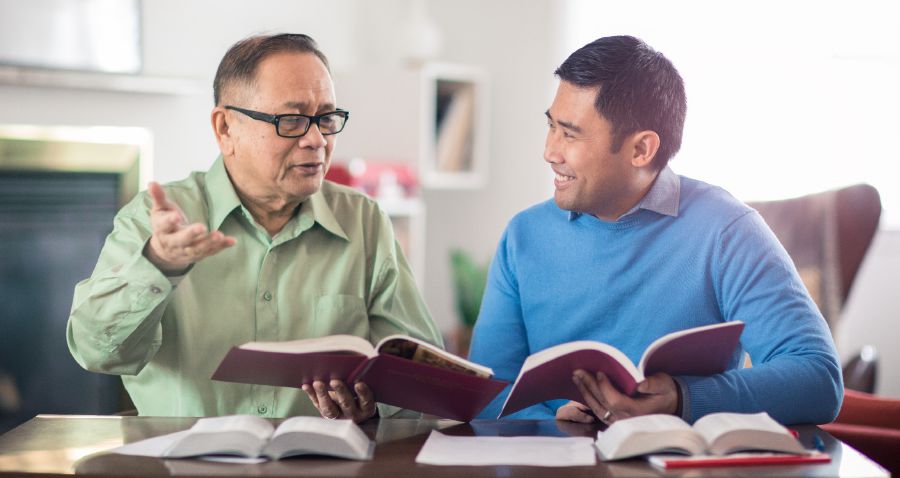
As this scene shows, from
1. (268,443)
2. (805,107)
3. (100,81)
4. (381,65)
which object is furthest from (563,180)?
(805,107)

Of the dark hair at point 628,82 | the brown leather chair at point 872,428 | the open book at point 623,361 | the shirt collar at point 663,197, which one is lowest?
the brown leather chair at point 872,428

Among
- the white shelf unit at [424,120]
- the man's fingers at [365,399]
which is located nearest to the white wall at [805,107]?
the white shelf unit at [424,120]

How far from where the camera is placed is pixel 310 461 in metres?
1.21

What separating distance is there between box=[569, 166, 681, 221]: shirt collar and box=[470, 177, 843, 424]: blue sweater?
0.01m

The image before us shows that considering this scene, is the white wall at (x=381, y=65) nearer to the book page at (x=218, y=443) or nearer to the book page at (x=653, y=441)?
the book page at (x=218, y=443)

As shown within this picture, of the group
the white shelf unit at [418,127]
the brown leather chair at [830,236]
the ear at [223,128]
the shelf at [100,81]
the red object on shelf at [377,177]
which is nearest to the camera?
the ear at [223,128]

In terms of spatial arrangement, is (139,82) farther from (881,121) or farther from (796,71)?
(881,121)

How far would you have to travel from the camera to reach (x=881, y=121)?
393 cm

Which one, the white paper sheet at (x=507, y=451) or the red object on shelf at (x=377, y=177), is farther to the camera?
the red object on shelf at (x=377, y=177)

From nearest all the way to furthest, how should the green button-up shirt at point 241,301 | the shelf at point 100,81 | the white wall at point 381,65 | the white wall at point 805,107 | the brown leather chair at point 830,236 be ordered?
1. the green button-up shirt at point 241,301
2. the brown leather chair at point 830,236
3. the shelf at point 100,81
4. the white wall at point 381,65
5. the white wall at point 805,107

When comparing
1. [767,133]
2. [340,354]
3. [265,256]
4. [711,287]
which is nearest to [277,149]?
[265,256]

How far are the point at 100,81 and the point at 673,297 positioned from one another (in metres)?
2.08

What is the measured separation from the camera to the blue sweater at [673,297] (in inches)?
56.4

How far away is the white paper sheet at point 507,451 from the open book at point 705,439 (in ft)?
0.17
